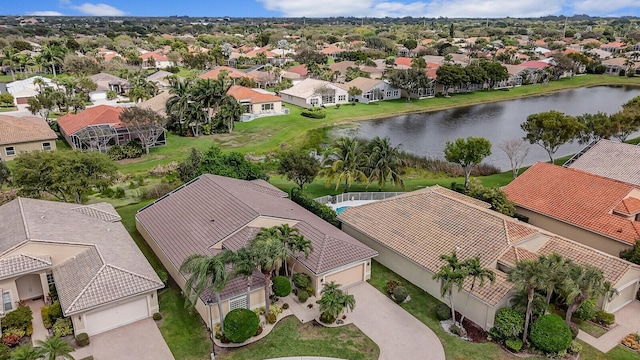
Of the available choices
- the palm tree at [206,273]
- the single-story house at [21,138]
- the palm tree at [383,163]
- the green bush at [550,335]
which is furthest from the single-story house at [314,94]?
the green bush at [550,335]

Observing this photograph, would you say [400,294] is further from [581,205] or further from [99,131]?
[99,131]

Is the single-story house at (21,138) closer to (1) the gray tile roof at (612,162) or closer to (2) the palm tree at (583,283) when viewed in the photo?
(2) the palm tree at (583,283)

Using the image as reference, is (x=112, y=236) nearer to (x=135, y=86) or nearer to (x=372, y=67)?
(x=135, y=86)

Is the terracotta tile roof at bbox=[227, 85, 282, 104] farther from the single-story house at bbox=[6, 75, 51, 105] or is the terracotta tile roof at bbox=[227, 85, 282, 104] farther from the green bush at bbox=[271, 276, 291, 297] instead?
the green bush at bbox=[271, 276, 291, 297]

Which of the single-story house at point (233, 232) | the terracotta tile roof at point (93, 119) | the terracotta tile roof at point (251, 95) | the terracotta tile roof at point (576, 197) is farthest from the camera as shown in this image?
the terracotta tile roof at point (251, 95)

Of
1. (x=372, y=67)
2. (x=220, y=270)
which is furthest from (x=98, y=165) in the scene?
(x=372, y=67)

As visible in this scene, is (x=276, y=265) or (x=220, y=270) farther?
(x=276, y=265)

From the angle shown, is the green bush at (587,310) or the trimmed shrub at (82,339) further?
the green bush at (587,310)
